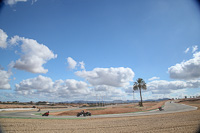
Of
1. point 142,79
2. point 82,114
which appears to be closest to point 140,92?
point 142,79

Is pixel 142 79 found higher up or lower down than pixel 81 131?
higher up

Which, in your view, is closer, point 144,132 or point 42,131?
point 144,132

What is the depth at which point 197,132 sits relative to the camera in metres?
14.2

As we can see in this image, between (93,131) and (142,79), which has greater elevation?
(142,79)

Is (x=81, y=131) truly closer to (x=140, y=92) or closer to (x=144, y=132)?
(x=144, y=132)

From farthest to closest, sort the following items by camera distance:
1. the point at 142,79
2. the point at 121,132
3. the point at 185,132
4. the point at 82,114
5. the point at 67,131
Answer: the point at 142,79
the point at 82,114
the point at 67,131
the point at 121,132
the point at 185,132

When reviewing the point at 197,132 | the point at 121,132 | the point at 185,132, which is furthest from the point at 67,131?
the point at 197,132

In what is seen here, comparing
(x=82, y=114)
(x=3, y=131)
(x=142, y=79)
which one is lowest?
(x=82, y=114)

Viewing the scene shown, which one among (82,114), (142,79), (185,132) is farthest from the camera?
(142,79)

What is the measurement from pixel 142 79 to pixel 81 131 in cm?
5519

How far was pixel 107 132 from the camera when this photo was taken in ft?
49.6

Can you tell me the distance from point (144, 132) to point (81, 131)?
7.24m

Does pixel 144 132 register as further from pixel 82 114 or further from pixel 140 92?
pixel 140 92

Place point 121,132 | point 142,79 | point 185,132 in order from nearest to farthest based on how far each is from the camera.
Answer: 1. point 185,132
2. point 121,132
3. point 142,79
